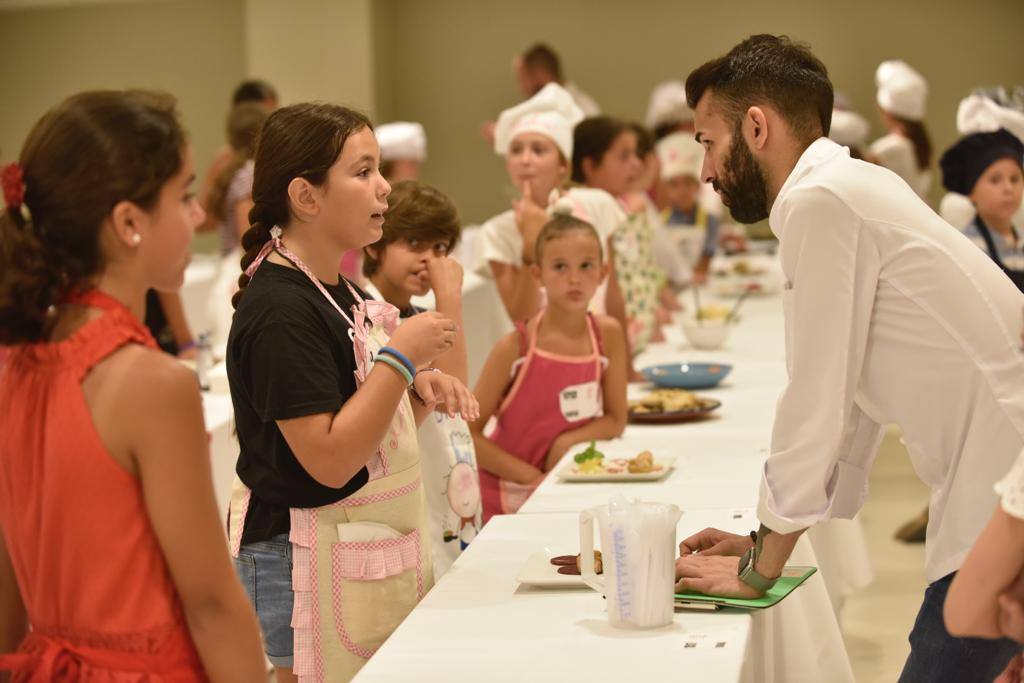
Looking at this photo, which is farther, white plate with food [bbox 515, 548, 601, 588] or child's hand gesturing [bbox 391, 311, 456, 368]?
white plate with food [bbox 515, 548, 601, 588]

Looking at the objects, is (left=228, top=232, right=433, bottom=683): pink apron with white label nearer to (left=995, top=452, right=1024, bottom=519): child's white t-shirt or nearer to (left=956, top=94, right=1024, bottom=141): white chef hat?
(left=995, top=452, right=1024, bottom=519): child's white t-shirt

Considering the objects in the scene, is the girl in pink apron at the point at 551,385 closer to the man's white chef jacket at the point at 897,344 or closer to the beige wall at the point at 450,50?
the man's white chef jacket at the point at 897,344

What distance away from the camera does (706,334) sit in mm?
4281

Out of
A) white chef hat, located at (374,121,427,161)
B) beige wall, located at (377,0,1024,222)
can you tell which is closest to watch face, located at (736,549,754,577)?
white chef hat, located at (374,121,427,161)

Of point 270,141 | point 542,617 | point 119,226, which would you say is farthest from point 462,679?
point 270,141

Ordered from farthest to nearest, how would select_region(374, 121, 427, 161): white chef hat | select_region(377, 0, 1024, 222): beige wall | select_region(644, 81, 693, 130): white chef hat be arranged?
select_region(377, 0, 1024, 222): beige wall < select_region(644, 81, 693, 130): white chef hat < select_region(374, 121, 427, 161): white chef hat

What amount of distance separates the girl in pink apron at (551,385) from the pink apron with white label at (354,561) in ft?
3.36

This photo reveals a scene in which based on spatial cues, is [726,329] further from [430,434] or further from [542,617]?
[542,617]

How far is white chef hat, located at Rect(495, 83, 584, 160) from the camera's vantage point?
4.00 meters

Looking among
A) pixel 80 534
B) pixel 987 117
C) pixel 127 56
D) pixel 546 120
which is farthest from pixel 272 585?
pixel 127 56

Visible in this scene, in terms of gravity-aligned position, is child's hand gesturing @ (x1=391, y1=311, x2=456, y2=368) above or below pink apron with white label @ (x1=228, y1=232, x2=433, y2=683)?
above

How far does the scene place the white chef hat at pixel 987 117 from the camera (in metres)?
4.03

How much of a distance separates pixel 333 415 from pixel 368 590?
0.30 meters

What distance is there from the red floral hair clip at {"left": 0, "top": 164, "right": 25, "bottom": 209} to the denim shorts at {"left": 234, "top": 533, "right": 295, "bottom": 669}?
782mm
